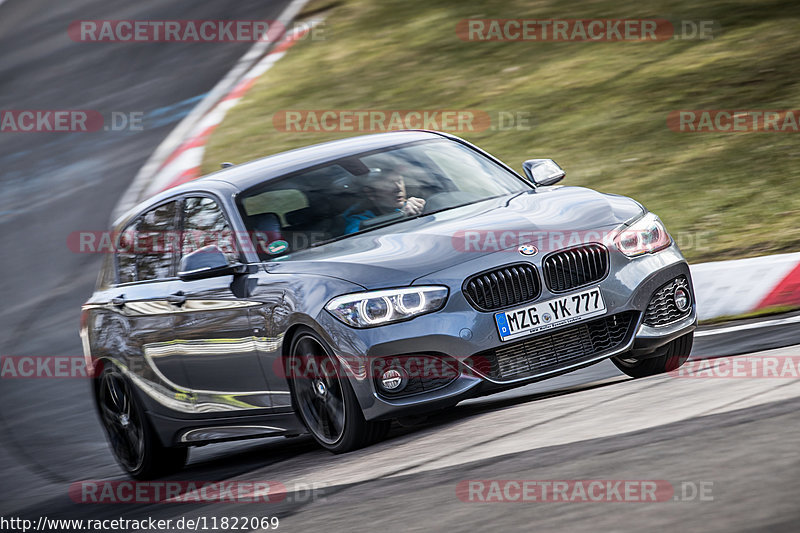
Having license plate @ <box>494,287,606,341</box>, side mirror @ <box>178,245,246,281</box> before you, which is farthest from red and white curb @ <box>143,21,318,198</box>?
license plate @ <box>494,287,606,341</box>

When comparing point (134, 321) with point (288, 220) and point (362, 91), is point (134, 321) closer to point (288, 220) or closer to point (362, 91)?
point (288, 220)

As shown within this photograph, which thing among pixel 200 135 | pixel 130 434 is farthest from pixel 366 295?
pixel 200 135

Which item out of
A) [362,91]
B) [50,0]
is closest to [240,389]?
[362,91]

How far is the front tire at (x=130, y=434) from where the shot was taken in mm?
8523

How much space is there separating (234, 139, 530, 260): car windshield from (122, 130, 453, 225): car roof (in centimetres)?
10

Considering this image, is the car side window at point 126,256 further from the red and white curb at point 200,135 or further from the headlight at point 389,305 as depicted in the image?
the red and white curb at point 200,135

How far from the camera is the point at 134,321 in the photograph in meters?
8.45

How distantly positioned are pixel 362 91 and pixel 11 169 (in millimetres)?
4823

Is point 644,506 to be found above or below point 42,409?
above

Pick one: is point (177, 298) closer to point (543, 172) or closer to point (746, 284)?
point (543, 172)

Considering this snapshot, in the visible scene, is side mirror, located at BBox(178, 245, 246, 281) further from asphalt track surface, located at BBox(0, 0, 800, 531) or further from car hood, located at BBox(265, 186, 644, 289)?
asphalt track surface, located at BBox(0, 0, 800, 531)

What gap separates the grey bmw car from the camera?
654cm

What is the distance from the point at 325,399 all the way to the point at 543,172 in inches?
89.0

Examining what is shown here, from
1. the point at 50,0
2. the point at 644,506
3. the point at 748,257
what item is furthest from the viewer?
the point at 50,0
